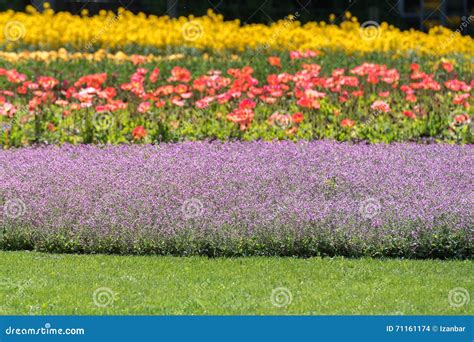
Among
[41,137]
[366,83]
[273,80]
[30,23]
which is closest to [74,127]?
[41,137]

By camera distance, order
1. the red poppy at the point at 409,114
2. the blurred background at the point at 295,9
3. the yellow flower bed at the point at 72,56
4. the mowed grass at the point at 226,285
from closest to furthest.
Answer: the mowed grass at the point at 226,285, the red poppy at the point at 409,114, the yellow flower bed at the point at 72,56, the blurred background at the point at 295,9

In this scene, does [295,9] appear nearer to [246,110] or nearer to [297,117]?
[297,117]

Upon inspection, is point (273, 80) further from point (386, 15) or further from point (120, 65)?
point (386, 15)

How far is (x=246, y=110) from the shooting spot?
10.8m

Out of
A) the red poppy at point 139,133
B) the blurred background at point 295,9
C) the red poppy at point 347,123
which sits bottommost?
the blurred background at point 295,9

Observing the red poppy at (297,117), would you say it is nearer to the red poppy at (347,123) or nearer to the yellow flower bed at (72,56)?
the red poppy at (347,123)

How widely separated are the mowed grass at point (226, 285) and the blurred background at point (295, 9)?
10.7m

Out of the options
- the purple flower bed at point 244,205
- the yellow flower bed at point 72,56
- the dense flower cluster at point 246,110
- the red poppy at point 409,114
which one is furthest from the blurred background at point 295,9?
the purple flower bed at point 244,205

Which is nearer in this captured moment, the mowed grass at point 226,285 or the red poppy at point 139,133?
the mowed grass at point 226,285

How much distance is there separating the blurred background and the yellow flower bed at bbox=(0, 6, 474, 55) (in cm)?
127

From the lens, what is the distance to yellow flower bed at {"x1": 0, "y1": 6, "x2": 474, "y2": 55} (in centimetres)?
1512

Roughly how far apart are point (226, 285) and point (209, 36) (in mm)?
8909

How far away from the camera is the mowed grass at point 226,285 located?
6.53 metres

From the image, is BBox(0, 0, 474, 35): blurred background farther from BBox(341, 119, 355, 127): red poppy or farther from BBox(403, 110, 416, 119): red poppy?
BBox(341, 119, 355, 127): red poppy
